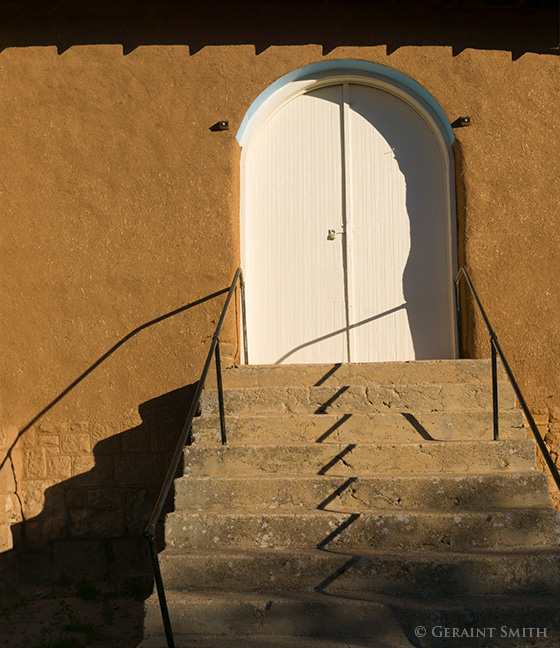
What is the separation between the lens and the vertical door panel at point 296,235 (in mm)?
5566

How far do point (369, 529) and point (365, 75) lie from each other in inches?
153

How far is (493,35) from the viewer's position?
5.43 m

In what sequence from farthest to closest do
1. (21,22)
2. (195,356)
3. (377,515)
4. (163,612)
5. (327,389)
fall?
(21,22) < (195,356) < (327,389) < (377,515) < (163,612)

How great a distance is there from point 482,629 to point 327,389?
1.82m

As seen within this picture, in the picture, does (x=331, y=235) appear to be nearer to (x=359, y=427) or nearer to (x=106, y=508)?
(x=359, y=427)

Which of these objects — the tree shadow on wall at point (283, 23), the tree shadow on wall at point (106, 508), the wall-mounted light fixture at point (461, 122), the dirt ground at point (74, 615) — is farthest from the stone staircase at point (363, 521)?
the tree shadow on wall at point (283, 23)

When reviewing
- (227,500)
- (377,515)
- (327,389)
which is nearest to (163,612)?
(227,500)

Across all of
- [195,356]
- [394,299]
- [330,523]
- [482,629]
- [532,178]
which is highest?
[532,178]

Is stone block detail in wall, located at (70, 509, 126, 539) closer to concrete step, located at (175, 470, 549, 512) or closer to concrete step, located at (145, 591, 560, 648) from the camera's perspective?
concrete step, located at (175, 470, 549, 512)

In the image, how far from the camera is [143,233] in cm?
531

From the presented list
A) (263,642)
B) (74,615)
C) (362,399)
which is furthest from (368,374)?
(74,615)

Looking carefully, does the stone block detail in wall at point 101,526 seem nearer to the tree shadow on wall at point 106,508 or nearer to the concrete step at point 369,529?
the tree shadow on wall at point 106,508

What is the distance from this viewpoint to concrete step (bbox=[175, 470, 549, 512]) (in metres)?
3.63

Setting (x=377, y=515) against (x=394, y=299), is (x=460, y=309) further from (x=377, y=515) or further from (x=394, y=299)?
(x=377, y=515)
